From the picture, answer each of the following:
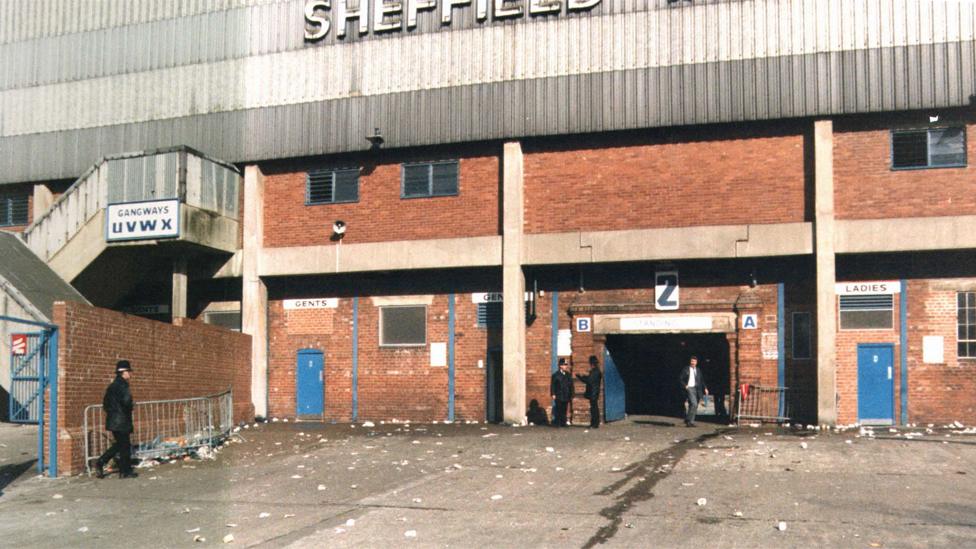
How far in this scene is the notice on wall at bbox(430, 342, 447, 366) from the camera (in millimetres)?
27062

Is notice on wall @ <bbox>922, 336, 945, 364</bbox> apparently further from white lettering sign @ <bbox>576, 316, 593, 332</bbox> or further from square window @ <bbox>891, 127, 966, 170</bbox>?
white lettering sign @ <bbox>576, 316, 593, 332</bbox>

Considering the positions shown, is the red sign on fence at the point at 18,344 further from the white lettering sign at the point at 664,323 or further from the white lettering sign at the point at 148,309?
the white lettering sign at the point at 664,323

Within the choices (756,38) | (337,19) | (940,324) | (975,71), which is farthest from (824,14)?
(337,19)

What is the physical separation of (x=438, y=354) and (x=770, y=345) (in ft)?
28.6

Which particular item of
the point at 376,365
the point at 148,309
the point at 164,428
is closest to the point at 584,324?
the point at 376,365

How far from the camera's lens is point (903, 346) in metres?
23.6

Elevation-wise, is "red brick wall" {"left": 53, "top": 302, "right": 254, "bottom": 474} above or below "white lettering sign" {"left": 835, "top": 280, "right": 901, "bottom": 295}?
below

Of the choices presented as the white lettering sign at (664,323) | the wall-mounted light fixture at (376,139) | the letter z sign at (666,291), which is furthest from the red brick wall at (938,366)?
the wall-mounted light fixture at (376,139)

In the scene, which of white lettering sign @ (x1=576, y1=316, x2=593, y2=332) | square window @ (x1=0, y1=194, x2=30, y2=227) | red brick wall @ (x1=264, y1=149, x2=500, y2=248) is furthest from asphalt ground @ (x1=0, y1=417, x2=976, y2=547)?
square window @ (x1=0, y1=194, x2=30, y2=227)

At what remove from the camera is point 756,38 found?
2428cm

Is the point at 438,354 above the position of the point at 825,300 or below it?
below

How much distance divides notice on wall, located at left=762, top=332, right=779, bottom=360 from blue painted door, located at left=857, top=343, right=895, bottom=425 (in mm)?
1904

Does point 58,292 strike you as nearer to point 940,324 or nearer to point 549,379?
point 549,379

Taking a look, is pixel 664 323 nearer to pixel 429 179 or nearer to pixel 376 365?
pixel 429 179
